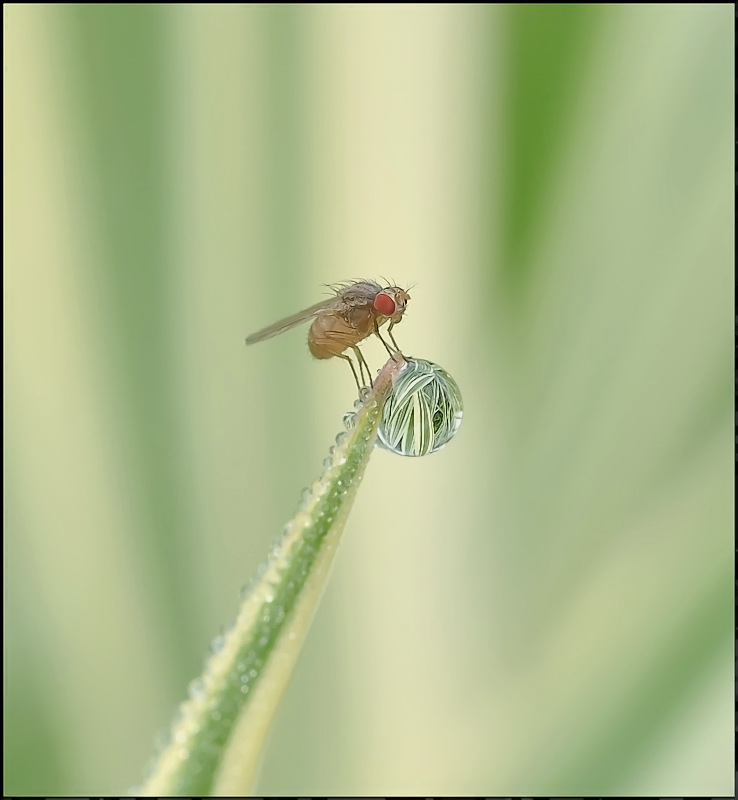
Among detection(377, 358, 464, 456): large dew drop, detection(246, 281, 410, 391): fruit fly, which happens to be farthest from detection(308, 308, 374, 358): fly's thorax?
detection(377, 358, 464, 456): large dew drop

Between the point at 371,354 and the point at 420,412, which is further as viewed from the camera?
the point at 371,354

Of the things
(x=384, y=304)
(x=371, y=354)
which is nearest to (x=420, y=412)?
(x=384, y=304)

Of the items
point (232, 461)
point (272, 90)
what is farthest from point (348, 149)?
point (232, 461)

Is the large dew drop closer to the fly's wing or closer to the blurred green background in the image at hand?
the fly's wing

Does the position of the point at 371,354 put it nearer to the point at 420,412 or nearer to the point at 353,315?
the point at 353,315

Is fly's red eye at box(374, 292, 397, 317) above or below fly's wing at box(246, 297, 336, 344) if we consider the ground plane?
above
